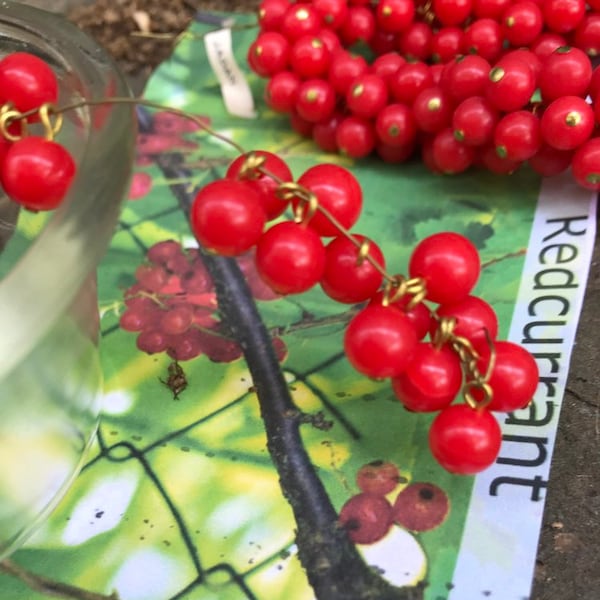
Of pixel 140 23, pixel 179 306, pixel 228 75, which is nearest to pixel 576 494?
pixel 179 306

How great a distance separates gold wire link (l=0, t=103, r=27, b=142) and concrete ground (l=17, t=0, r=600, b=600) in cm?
29

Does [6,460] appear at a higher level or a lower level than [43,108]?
lower

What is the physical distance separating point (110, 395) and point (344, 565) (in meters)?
0.17

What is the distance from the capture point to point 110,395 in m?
0.44

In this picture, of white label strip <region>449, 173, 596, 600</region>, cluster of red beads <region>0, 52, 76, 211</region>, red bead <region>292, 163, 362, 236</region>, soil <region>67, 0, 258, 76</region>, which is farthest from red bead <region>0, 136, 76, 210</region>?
soil <region>67, 0, 258, 76</region>

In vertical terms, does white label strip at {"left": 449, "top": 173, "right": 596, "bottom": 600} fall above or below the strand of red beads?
below

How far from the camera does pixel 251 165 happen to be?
0.32 meters

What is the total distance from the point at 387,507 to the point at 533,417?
0.09m

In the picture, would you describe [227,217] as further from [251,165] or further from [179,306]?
[179,306]

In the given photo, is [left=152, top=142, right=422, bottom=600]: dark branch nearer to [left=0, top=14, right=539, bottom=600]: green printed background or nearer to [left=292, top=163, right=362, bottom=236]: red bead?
[left=0, top=14, right=539, bottom=600]: green printed background

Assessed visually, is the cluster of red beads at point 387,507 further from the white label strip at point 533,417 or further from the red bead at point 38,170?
the red bead at point 38,170

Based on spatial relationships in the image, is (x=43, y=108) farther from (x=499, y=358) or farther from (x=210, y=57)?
(x=210, y=57)

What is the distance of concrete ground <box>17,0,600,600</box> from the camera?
34 cm

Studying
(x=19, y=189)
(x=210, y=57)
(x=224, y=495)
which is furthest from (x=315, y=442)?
(x=210, y=57)
